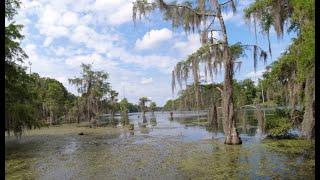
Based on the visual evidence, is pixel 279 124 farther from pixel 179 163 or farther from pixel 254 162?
pixel 179 163

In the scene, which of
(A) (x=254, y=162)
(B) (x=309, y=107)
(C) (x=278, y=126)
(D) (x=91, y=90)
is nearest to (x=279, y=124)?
(C) (x=278, y=126)

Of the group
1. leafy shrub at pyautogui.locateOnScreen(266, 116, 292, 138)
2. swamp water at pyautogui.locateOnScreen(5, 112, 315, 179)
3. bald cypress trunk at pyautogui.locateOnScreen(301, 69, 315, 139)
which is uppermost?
bald cypress trunk at pyautogui.locateOnScreen(301, 69, 315, 139)

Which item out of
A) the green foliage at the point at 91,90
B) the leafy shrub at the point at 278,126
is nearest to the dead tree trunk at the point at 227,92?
the leafy shrub at the point at 278,126

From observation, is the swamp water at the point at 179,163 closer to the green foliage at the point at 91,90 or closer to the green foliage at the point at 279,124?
the green foliage at the point at 279,124

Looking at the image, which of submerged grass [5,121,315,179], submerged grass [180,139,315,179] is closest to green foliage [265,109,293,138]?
submerged grass [5,121,315,179]

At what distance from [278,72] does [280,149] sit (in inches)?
207

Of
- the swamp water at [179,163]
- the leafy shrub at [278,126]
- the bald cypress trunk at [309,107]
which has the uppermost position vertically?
the bald cypress trunk at [309,107]

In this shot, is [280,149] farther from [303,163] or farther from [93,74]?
[93,74]

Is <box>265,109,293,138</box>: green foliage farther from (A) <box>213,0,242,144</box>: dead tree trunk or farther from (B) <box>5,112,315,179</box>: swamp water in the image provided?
(A) <box>213,0,242,144</box>: dead tree trunk

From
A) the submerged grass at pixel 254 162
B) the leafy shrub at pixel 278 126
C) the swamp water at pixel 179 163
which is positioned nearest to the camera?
the submerged grass at pixel 254 162

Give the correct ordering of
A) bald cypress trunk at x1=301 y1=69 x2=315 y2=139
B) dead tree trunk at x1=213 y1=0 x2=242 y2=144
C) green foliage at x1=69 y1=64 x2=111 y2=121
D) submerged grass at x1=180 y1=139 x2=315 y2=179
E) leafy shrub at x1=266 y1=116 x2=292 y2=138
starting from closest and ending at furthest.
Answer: submerged grass at x1=180 y1=139 x2=315 y2=179 → bald cypress trunk at x1=301 y1=69 x2=315 y2=139 → dead tree trunk at x1=213 y1=0 x2=242 y2=144 → leafy shrub at x1=266 y1=116 x2=292 y2=138 → green foliage at x1=69 y1=64 x2=111 y2=121

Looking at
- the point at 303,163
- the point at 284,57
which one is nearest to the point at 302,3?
the point at 303,163

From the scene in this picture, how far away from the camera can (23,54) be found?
2583cm
